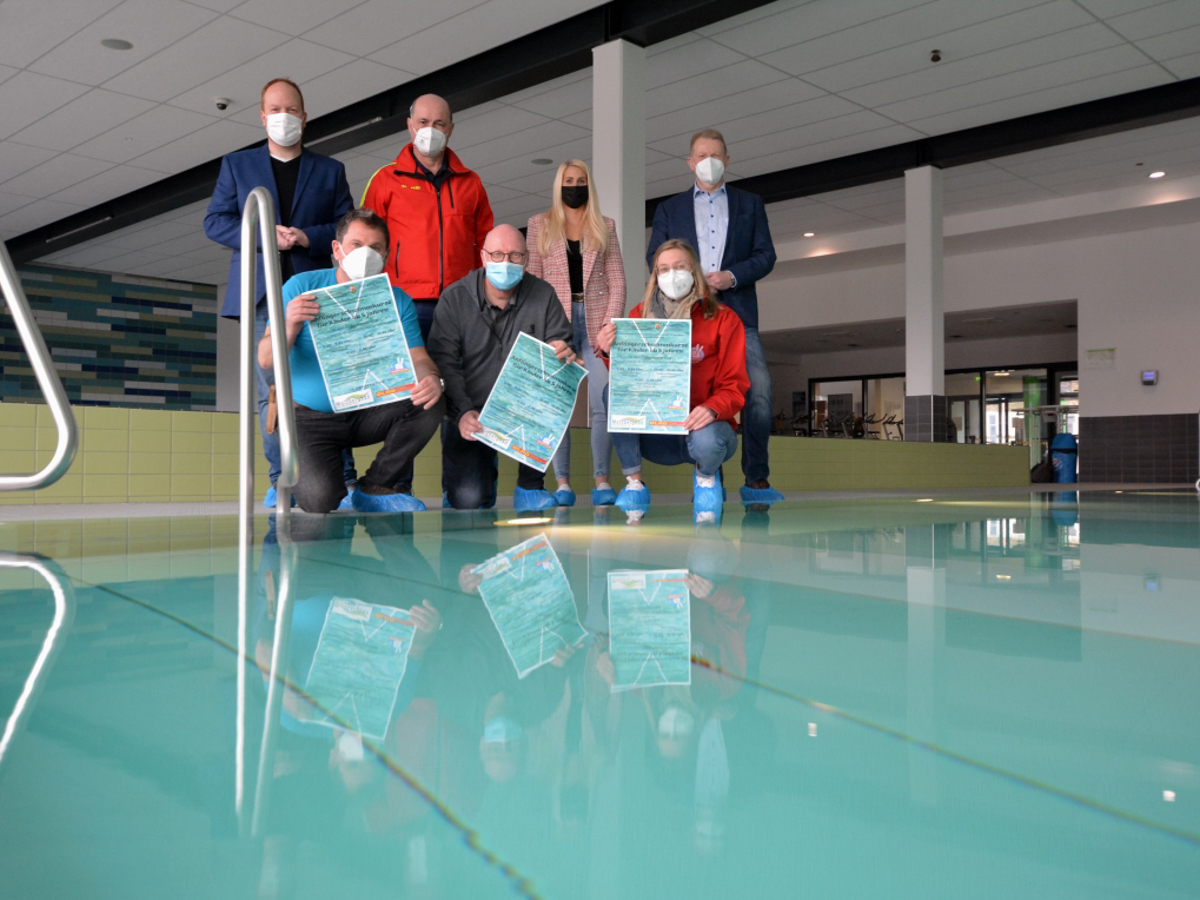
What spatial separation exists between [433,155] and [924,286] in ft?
22.9

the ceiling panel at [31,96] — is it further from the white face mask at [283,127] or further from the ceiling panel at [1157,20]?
the ceiling panel at [1157,20]

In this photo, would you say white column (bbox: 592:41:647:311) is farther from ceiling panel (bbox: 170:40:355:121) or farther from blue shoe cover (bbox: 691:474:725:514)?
blue shoe cover (bbox: 691:474:725:514)

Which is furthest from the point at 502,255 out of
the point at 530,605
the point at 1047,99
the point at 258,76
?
the point at 1047,99

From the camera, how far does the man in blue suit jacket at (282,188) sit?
11.5 ft

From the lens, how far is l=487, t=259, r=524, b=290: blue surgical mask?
11.5 ft

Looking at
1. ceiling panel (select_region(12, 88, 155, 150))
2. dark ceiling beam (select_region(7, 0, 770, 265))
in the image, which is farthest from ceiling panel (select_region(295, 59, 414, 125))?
ceiling panel (select_region(12, 88, 155, 150))

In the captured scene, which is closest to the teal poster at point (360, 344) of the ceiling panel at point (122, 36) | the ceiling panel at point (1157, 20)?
the ceiling panel at point (122, 36)

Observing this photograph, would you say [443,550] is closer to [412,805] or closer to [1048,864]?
[412,805]

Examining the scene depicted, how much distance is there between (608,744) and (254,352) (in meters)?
2.21

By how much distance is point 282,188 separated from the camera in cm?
360

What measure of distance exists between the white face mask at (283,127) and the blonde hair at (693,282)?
54.9 inches

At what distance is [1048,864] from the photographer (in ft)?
1.66

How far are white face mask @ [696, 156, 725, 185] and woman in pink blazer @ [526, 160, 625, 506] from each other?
451 mm

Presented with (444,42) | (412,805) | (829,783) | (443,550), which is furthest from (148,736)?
(444,42)
